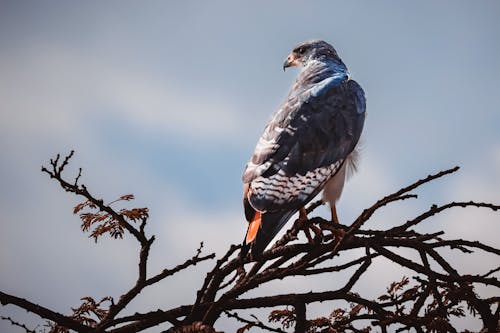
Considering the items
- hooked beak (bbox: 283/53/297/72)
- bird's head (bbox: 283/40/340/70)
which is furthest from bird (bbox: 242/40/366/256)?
hooked beak (bbox: 283/53/297/72)

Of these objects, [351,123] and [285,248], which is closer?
[285,248]

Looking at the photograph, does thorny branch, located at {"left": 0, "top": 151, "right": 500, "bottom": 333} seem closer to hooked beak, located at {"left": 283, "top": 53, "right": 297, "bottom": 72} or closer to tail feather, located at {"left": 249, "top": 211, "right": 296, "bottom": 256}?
tail feather, located at {"left": 249, "top": 211, "right": 296, "bottom": 256}

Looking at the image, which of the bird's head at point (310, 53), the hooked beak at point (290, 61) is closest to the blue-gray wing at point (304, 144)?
the bird's head at point (310, 53)

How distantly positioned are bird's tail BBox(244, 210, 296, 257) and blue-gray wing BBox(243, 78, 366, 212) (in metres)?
0.05

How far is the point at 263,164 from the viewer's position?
3570 mm

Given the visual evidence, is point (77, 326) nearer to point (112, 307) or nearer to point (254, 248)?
point (112, 307)

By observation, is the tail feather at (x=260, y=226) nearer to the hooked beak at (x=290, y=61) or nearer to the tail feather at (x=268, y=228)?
the tail feather at (x=268, y=228)

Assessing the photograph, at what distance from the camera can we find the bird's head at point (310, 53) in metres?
5.35

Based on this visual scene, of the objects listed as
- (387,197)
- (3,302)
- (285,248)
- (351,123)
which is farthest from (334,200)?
(3,302)

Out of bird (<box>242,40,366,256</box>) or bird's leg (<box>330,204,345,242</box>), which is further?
bird (<box>242,40,366,256</box>)

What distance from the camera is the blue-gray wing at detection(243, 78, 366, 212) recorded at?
10.8 feet

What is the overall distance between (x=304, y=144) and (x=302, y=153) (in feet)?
0.29

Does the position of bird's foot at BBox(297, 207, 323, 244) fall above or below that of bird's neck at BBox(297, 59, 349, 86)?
below

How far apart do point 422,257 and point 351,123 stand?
1640mm
